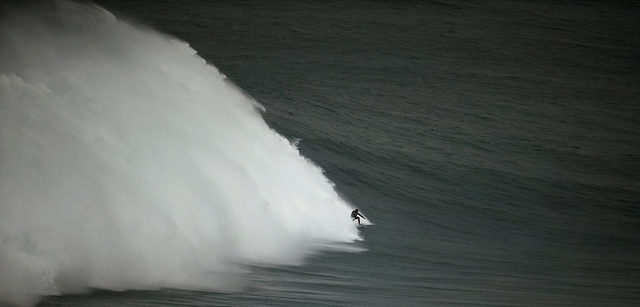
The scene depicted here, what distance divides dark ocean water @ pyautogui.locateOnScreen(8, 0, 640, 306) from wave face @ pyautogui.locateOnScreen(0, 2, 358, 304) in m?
0.51

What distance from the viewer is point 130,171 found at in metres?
10.7

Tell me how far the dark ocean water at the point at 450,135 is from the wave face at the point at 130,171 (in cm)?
51

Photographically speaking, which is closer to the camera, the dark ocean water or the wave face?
the wave face

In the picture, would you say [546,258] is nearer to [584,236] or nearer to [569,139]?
[584,236]

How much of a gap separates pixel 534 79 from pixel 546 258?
23384 millimetres

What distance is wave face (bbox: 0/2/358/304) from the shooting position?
28.7 ft

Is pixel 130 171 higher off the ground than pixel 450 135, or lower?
lower

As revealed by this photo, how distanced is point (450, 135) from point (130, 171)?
A: 60.0 ft

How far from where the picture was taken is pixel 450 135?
28.0 metres

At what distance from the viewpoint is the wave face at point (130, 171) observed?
8.74 meters

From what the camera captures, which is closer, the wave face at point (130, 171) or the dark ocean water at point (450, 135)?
the wave face at point (130, 171)

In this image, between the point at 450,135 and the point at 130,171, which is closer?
the point at 130,171

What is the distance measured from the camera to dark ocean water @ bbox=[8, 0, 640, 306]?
12109 millimetres

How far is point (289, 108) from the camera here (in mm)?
27250
